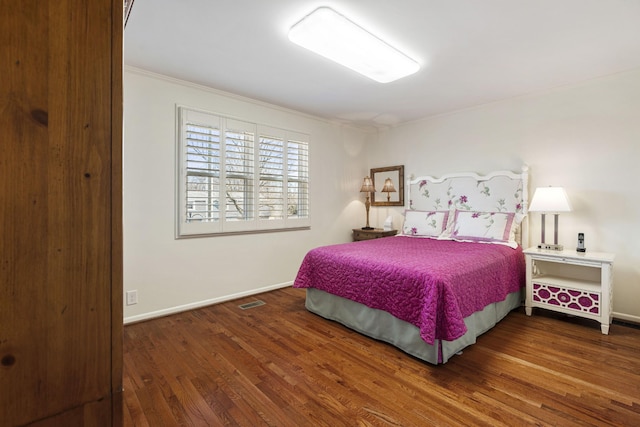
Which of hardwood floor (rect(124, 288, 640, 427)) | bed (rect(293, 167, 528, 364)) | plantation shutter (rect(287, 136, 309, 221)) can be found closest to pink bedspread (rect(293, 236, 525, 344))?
bed (rect(293, 167, 528, 364))

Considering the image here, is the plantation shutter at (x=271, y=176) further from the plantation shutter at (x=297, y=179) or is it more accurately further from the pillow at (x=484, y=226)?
the pillow at (x=484, y=226)

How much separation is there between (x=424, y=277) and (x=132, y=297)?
2628 millimetres

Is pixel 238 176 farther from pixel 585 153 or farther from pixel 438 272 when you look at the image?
pixel 585 153

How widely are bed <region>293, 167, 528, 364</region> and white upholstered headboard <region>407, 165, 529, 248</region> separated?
0.04 feet

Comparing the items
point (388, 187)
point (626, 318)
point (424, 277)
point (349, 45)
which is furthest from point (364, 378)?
point (388, 187)

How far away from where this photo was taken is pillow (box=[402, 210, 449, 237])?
386cm

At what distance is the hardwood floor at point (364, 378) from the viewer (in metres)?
1.60

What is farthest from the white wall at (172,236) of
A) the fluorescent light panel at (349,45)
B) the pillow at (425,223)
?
the fluorescent light panel at (349,45)

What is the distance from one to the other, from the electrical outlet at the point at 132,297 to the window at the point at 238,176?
2.19 feet

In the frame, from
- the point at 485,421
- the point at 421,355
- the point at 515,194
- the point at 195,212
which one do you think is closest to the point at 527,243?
the point at 515,194

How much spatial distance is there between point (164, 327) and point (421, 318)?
2252 millimetres

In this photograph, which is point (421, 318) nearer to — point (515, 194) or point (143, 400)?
point (143, 400)

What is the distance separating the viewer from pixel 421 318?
205cm

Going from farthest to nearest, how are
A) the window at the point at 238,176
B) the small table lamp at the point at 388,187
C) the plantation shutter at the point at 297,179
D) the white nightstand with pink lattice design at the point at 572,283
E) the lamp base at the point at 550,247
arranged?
the small table lamp at the point at 388,187
the plantation shutter at the point at 297,179
the window at the point at 238,176
the lamp base at the point at 550,247
the white nightstand with pink lattice design at the point at 572,283
